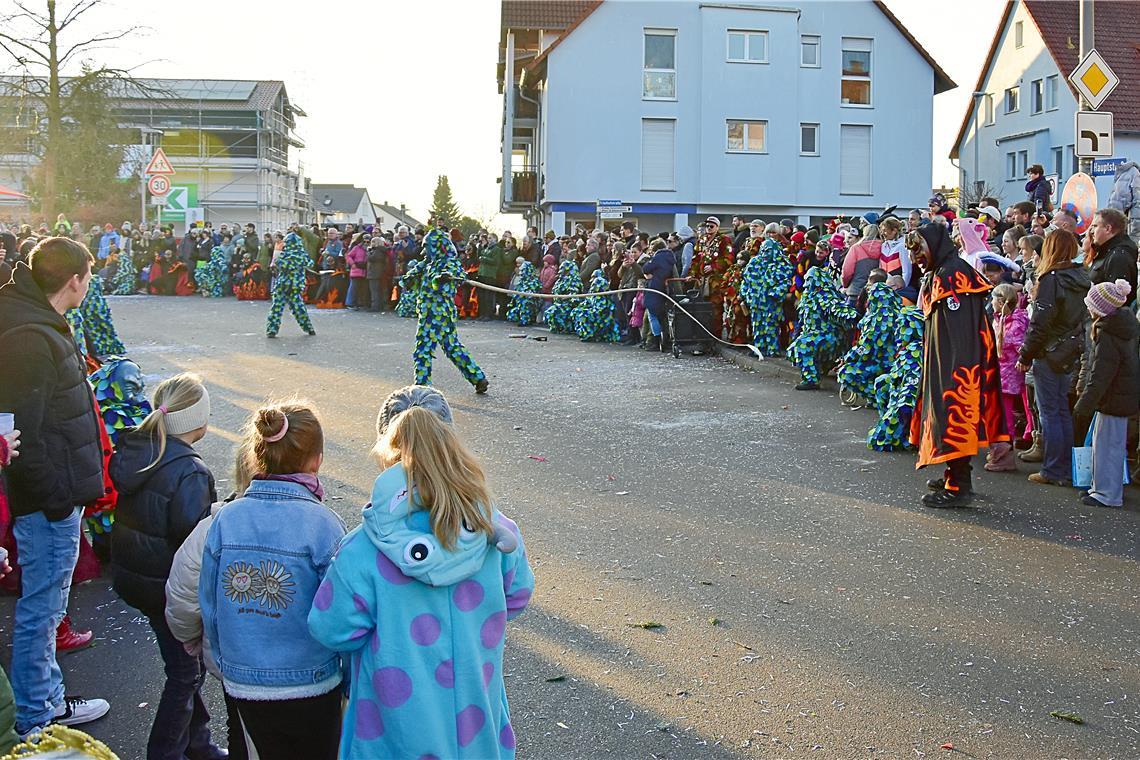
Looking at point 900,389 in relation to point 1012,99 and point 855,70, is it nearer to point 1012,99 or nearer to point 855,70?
point 855,70

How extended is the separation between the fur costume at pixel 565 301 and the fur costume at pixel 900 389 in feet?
38.8

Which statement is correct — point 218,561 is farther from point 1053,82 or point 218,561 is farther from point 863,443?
point 1053,82

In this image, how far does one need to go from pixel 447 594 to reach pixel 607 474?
6.63 m

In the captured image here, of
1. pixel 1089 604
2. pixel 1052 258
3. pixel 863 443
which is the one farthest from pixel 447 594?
pixel 863 443

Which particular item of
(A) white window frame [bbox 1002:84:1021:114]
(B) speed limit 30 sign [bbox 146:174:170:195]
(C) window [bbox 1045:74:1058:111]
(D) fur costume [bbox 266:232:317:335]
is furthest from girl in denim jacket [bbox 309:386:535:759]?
(A) white window frame [bbox 1002:84:1021:114]

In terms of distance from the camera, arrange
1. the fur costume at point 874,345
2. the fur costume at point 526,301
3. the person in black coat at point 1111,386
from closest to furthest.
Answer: the person in black coat at point 1111,386 < the fur costume at point 874,345 < the fur costume at point 526,301

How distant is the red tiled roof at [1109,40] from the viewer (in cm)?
4666

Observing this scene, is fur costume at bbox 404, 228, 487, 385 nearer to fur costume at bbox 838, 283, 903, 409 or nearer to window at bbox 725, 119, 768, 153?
fur costume at bbox 838, 283, 903, 409

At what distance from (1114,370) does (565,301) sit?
15.6 m

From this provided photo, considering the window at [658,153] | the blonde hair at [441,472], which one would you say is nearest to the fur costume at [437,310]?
the blonde hair at [441,472]

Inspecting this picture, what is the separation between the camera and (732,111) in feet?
141

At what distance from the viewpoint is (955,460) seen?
8.56 metres

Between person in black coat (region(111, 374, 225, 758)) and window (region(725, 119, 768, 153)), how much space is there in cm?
4023

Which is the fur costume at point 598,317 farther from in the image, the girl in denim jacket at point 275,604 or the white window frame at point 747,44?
the white window frame at point 747,44
